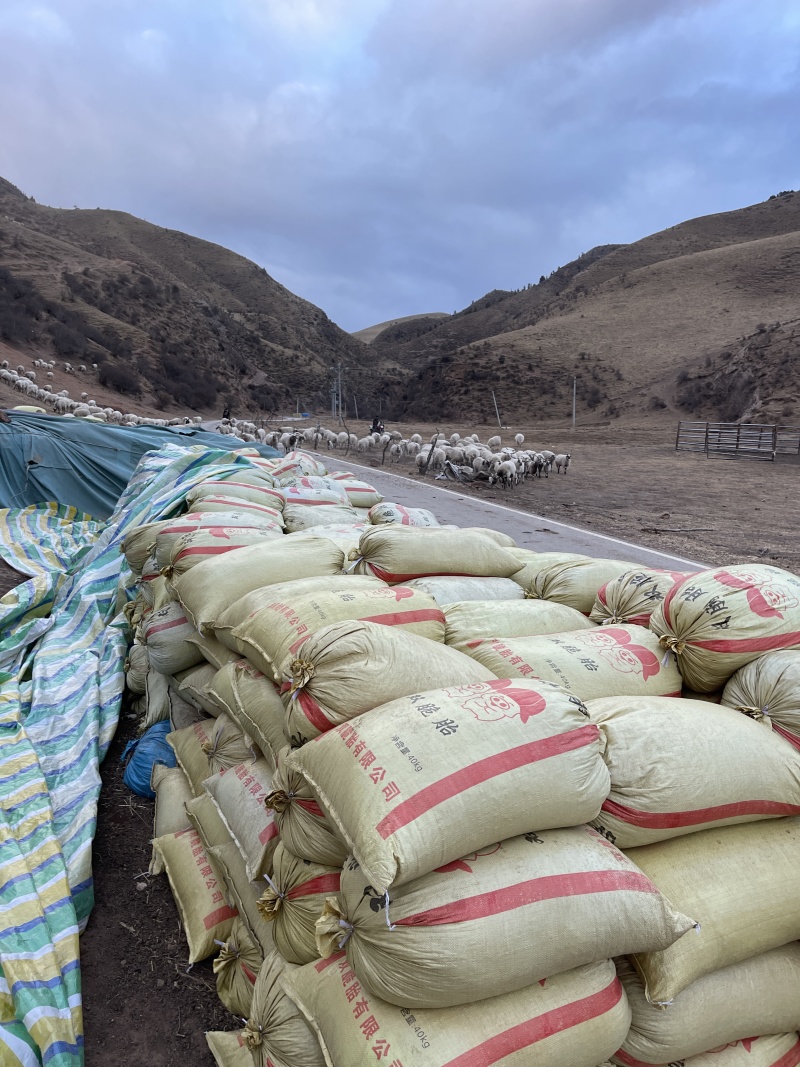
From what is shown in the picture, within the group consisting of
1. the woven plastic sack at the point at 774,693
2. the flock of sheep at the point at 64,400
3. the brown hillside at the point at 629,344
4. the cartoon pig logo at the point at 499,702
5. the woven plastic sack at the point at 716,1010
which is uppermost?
the brown hillside at the point at 629,344

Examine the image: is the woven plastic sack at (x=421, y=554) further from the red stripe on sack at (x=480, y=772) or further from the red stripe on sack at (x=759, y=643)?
the red stripe on sack at (x=480, y=772)

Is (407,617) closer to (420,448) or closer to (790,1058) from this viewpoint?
(790,1058)

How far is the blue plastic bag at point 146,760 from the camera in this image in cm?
329

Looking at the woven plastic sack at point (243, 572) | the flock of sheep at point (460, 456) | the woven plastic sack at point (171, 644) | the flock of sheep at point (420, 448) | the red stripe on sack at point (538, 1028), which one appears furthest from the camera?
the flock of sheep at point (420, 448)

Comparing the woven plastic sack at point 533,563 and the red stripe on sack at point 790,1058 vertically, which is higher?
Answer: the woven plastic sack at point 533,563

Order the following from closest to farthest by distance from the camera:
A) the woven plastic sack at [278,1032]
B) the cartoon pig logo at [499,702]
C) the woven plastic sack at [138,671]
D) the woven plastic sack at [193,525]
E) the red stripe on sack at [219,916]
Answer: the woven plastic sack at [278,1032], the cartoon pig logo at [499,702], the red stripe on sack at [219,916], the woven plastic sack at [193,525], the woven plastic sack at [138,671]

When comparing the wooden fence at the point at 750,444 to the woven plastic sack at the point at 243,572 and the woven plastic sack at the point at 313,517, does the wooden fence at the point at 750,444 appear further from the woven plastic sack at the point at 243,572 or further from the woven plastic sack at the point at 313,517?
the woven plastic sack at the point at 243,572

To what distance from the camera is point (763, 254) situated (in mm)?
48844

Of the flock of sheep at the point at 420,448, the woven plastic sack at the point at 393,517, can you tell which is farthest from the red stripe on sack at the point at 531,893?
the flock of sheep at the point at 420,448

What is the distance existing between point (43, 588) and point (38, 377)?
26.3 meters

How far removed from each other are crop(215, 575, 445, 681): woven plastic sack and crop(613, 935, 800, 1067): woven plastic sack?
1.27 m

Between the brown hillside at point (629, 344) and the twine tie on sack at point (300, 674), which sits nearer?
the twine tie on sack at point (300, 674)

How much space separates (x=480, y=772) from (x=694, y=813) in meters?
0.72

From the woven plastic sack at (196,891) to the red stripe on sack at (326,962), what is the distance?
2.61 feet
